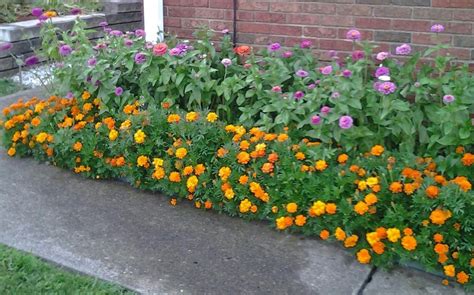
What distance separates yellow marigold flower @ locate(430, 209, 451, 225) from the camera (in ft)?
10.6

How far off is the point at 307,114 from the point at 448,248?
4.34 ft

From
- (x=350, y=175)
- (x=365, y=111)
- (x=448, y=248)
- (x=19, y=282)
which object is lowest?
(x=19, y=282)

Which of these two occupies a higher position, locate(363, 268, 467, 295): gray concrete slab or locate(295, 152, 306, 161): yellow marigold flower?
locate(295, 152, 306, 161): yellow marigold flower

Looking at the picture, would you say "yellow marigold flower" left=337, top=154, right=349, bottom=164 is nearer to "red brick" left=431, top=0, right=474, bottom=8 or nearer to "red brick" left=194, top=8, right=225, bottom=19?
"red brick" left=431, top=0, right=474, bottom=8

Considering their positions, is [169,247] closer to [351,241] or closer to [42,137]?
[351,241]

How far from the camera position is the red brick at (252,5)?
16.6 ft

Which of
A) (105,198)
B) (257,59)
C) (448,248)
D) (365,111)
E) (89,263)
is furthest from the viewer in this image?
(257,59)

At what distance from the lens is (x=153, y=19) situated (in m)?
5.41

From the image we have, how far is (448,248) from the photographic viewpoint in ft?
10.6

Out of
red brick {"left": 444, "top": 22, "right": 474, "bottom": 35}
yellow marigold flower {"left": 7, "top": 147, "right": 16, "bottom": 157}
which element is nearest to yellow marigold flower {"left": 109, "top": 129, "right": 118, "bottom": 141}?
yellow marigold flower {"left": 7, "top": 147, "right": 16, "bottom": 157}

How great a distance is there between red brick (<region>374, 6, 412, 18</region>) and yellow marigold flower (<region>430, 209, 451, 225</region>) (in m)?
1.78

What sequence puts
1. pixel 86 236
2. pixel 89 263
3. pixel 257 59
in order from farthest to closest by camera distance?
pixel 257 59, pixel 86 236, pixel 89 263

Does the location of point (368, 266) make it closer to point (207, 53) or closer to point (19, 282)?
point (19, 282)

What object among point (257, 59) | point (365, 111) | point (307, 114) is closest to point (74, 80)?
point (257, 59)
